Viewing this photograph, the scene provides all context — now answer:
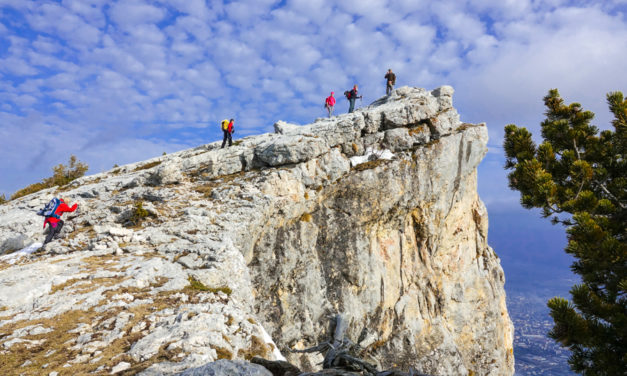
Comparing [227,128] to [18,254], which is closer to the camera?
[18,254]

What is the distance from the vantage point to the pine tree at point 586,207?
27.0 ft

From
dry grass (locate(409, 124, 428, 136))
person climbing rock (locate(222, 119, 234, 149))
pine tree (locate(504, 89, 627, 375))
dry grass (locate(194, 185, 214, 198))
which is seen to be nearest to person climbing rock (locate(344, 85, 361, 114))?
dry grass (locate(409, 124, 428, 136))

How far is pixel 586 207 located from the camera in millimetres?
9258

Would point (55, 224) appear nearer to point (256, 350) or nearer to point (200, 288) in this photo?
point (200, 288)

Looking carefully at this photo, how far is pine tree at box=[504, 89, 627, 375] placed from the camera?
823cm

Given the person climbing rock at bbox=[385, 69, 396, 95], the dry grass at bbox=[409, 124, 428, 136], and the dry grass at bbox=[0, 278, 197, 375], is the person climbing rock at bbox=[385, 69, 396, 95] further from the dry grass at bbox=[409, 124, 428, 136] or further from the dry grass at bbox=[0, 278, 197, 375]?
the dry grass at bbox=[0, 278, 197, 375]

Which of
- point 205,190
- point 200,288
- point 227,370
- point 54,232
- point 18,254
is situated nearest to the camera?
point 227,370

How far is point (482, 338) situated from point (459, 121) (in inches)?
927

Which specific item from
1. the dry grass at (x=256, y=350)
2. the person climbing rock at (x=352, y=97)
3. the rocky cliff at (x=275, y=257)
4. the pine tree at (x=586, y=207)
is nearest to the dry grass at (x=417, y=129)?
the rocky cliff at (x=275, y=257)

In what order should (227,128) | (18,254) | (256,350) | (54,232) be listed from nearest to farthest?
(256,350)
(18,254)
(54,232)
(227,128)

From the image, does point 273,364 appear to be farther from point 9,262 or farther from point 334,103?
point 334,103

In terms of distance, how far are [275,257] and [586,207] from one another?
1684 centimetres

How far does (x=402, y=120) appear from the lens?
3072 cm

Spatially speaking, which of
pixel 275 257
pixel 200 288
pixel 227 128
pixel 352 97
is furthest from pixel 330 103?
pixel 200 288
